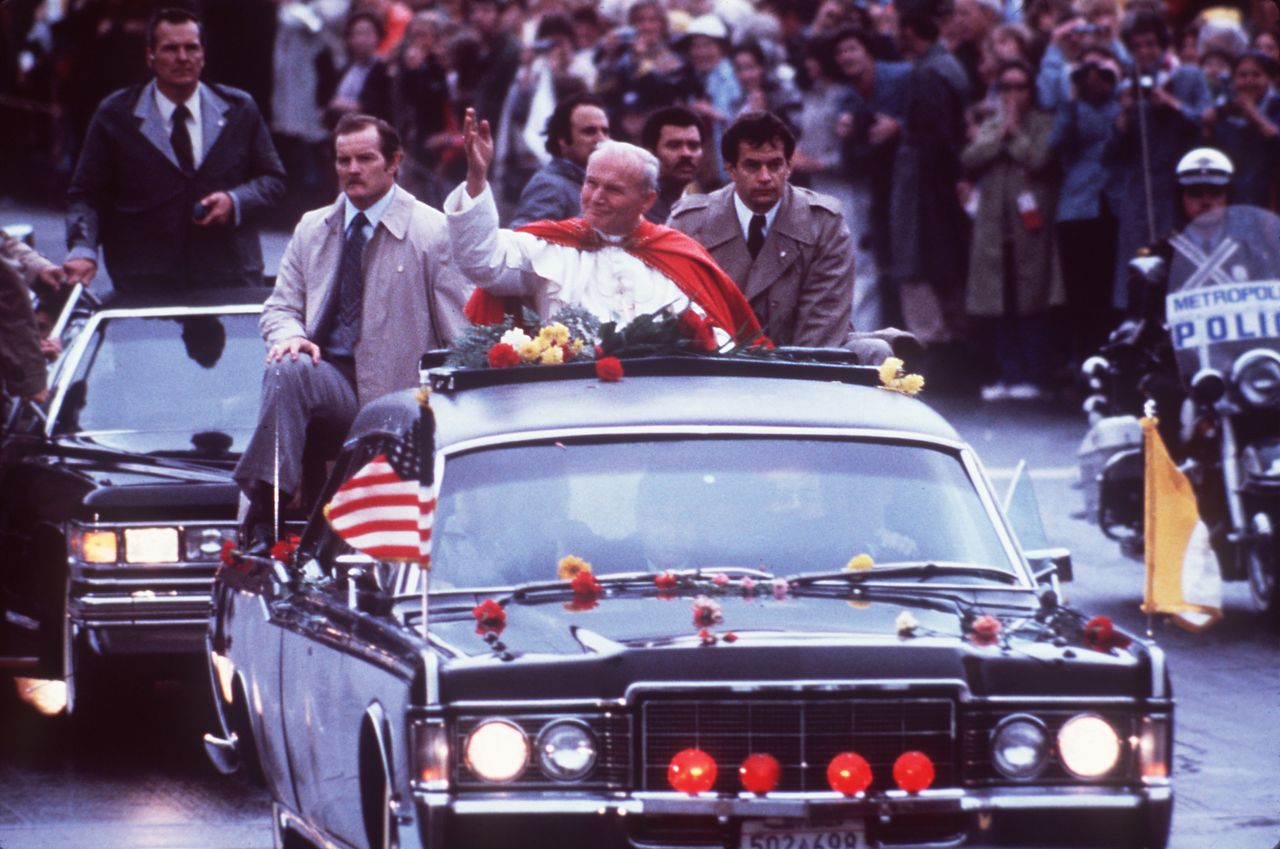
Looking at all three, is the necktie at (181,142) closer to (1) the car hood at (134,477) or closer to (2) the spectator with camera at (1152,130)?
(1) the car hood at (134,477)

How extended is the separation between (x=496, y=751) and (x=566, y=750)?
155 mm

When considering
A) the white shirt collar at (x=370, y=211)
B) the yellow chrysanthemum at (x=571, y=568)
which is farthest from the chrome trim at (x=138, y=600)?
the yellow chrysanthemum at (x=571, y=568)

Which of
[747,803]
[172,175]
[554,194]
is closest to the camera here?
[747,803]

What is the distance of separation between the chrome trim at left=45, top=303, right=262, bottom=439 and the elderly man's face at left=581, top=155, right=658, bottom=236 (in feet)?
9.84

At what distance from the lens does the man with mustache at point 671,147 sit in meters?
13.5

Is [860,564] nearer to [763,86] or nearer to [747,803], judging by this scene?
[747,803]

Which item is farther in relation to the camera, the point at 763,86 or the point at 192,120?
the point at 763,86

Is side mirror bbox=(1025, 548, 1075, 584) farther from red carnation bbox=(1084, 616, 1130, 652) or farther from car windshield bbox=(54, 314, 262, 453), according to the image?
car windshield bbox=(54, 314, 262, 453)

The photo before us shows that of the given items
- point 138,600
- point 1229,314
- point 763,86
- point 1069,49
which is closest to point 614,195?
point 138,600

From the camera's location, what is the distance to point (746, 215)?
1182 cm

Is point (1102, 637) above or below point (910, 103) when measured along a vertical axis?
below

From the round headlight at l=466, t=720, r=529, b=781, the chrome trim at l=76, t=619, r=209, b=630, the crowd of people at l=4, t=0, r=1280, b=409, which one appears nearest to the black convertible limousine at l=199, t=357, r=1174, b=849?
the round headlight at l=466, t=720, r=529, b=781

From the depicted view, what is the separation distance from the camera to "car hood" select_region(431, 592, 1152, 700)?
6.73 m

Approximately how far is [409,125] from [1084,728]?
18832 millimetres
